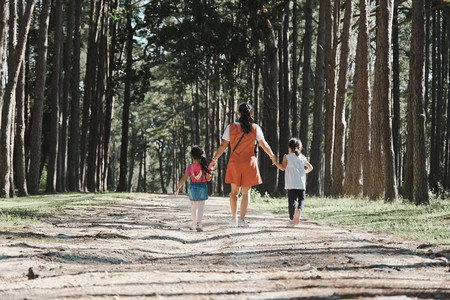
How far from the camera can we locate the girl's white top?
472 inches

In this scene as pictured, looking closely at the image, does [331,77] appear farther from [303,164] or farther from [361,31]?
[303,164]

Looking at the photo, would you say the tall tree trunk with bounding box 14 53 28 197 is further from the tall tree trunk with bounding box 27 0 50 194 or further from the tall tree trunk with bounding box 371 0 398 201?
the tall tree trunk with bounding box 371 0 398 201

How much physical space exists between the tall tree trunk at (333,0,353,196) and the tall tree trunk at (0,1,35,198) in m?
11.7

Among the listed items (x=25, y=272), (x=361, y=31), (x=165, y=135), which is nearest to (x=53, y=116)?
(x=361, y=31)

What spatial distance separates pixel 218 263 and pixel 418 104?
11.6m

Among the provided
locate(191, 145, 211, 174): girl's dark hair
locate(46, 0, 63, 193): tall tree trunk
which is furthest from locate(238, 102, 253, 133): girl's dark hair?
locate(46, 0, 63, 193): tall tree trunk

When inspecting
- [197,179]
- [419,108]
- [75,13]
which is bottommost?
[197,179]

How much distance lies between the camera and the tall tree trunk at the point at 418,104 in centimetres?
1702

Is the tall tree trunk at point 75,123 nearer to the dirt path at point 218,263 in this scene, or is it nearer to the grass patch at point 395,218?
the grass patch at point 395,218

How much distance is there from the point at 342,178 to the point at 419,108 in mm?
7544

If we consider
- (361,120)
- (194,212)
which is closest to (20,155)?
(361,120)

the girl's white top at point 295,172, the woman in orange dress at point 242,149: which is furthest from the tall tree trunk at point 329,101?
the woman in orange dress at point 242,149

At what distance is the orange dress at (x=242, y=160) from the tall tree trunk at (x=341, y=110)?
1323 centimetres

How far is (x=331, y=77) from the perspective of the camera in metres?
26.2
